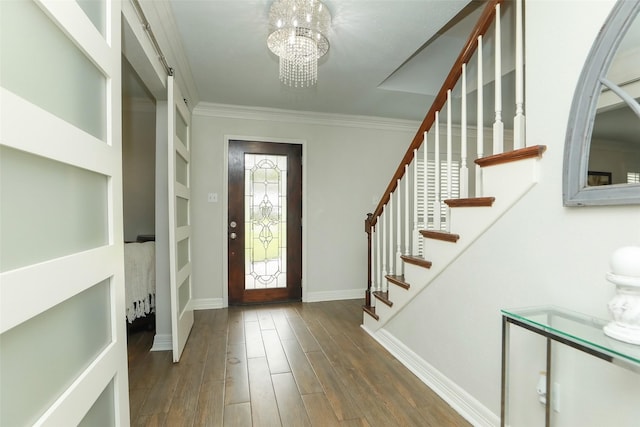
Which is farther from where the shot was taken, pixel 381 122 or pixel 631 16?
pixel 381 122

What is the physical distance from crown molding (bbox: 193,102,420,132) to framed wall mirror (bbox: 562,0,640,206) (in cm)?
304

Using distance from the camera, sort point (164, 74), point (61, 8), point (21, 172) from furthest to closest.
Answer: point (164, 74) → point (61, 8) → point (21, 172)

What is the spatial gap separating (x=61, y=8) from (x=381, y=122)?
12.3ft

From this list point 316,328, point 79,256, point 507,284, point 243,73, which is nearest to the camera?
point 79,256

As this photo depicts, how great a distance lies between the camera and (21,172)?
743 millimetres

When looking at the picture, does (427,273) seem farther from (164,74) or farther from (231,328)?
(164,74)

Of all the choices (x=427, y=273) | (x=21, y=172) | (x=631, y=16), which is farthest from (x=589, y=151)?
(x=21, y=172)

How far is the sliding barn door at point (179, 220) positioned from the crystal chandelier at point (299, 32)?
878mm

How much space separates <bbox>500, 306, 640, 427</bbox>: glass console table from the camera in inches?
34.8

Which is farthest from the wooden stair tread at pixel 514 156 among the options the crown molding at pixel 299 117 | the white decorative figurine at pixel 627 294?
the crown molding at pixel 299 117

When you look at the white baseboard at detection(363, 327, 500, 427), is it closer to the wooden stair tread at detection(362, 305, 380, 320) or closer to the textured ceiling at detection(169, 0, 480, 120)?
the wooden stair tread at detection(362, 305, 380, 320)

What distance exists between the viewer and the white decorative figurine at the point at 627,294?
89cm

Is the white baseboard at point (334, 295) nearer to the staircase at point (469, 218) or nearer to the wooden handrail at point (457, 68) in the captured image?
the staircase at point (469, 218)

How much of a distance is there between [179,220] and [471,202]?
7.45ft
